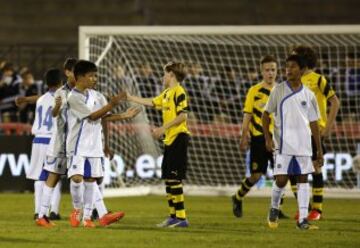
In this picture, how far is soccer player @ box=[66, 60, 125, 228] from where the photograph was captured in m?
11.5

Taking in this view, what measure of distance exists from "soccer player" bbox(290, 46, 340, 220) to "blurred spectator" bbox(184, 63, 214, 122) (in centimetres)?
636

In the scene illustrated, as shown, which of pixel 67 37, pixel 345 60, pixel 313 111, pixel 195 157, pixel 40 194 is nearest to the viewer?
pixel 313 111

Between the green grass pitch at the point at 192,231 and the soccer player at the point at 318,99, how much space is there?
11.0 inches

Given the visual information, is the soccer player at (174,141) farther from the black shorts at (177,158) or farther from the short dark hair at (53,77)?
the short dark hair at (53,77)

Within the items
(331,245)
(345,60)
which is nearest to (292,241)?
(331,245)

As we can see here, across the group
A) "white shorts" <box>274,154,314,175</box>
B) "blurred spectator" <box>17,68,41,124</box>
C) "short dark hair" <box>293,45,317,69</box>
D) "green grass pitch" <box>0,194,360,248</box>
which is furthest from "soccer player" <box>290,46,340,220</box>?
"blurred spectator" <box>17,68,41,124</box>

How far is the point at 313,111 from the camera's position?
11367mm

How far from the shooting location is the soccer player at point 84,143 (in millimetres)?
11469

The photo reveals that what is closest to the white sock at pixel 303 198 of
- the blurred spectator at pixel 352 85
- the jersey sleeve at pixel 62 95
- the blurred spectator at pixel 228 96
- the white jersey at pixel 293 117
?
the white jersey at pixel 293 117

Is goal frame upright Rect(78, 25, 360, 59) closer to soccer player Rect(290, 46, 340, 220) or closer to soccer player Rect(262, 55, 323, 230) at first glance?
soccer player Rect(290, 46, 340, 220)

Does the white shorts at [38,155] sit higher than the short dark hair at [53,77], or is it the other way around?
the short dark hair at [53,77]

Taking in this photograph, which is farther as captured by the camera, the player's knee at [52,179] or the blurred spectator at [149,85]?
the blurred spectator at [149,85]

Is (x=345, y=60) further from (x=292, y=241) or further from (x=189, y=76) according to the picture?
(x=292, y=241)

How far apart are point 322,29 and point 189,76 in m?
3.41
